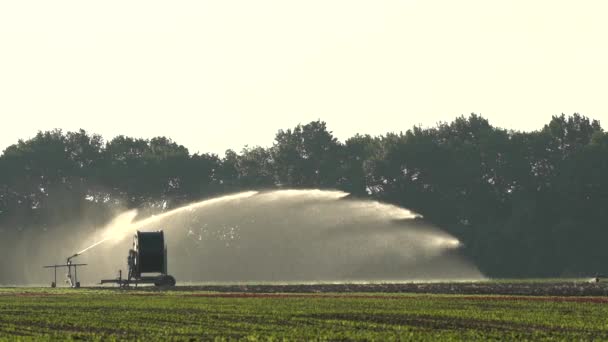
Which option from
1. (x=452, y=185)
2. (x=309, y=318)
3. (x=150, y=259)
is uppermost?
(x=452, y=185)

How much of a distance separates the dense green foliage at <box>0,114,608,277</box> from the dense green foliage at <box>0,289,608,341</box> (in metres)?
87.2

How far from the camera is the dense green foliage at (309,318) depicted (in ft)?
160

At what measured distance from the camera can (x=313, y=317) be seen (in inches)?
2327

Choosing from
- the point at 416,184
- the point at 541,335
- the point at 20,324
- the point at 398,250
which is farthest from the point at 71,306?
the point at 416,184

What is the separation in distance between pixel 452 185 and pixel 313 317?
12224 cm

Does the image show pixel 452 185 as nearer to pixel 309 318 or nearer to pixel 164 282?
pixel 164 282

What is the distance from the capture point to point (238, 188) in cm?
19200

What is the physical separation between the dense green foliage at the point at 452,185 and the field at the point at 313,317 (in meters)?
83.6

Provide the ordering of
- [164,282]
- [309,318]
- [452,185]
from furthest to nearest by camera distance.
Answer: [452,185]
[164,282]
[309,318]

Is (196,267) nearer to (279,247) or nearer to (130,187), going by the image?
(279,247)

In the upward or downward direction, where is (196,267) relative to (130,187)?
downward

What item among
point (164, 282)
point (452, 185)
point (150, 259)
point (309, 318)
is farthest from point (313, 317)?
point (452, 185)

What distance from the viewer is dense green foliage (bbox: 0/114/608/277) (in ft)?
542

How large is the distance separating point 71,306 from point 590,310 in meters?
27.5
